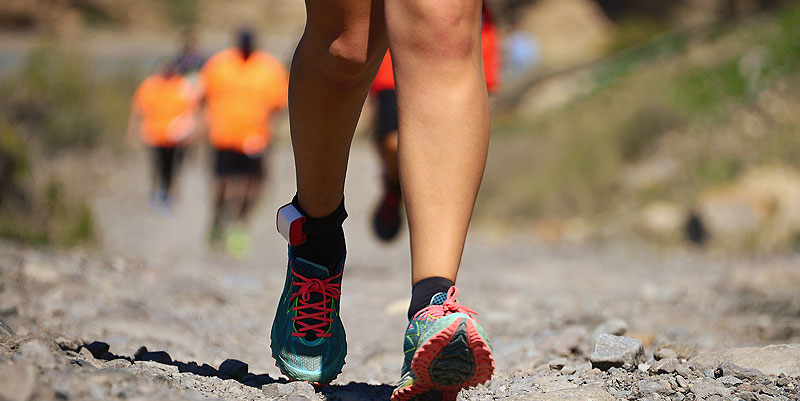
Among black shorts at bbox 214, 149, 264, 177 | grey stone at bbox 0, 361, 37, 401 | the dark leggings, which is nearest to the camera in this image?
grey stone at bbox 0, 361, 37, 401

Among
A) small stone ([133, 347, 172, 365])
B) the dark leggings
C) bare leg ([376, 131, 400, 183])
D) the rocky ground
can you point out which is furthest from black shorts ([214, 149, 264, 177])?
small stone ([133, 347, 172, 365])

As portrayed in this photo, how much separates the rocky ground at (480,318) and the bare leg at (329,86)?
0.50 meters

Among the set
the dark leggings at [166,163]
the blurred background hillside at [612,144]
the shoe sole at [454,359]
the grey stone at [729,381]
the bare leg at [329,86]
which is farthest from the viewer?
the dark leggings at [166,163]

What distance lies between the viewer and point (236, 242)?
20.8 ft

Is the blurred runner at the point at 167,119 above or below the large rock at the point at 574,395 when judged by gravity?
above

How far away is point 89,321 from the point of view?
2.82 meters

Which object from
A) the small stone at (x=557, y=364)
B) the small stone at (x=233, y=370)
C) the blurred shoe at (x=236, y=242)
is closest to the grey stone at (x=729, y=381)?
the small stone at (x=557, y=364)

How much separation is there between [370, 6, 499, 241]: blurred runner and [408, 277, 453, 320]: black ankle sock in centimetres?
224

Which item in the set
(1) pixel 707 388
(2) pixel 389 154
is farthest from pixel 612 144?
(1) pixel 707 388

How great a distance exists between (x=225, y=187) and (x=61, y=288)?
3389mm

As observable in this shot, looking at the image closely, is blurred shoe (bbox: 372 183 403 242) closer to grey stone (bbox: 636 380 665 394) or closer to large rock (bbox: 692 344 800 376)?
large rock (bbox: 692 344 800 376)

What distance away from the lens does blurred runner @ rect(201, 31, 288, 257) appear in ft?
21.8

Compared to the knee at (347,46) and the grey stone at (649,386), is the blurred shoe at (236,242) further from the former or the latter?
the grey stone at (649,386)

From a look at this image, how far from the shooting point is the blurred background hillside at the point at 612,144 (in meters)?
5.69
